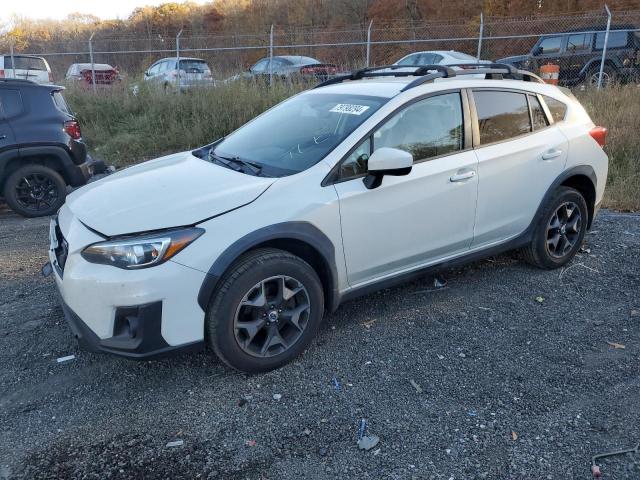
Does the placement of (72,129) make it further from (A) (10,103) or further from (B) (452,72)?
(B) (452,72)

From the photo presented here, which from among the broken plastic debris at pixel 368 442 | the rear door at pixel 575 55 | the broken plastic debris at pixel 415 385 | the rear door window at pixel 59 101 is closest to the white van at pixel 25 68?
the rear door window at pixel 59 101

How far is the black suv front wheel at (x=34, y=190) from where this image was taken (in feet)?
23.8

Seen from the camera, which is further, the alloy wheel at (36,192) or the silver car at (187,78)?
the silver car at (187,78)

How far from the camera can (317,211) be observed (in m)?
3.43

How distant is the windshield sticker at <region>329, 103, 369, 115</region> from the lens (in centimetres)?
388

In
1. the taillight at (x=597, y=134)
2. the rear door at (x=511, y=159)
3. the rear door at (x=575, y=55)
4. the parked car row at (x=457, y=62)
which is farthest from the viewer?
the rear door at (x=575, y=55)

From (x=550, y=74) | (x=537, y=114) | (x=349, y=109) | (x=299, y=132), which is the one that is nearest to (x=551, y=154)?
(x=537, y=114)

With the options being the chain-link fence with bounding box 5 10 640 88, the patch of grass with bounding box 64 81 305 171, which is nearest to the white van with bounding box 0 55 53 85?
the chain-link fence with bounding box 5 10 640 88

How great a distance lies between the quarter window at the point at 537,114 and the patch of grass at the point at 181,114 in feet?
15.2

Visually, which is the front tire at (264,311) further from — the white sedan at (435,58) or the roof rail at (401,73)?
the white sedan at (435,58)

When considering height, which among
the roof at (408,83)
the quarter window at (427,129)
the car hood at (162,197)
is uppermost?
the roof at (408,83)

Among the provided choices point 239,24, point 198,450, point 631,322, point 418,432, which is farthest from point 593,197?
point 239,24

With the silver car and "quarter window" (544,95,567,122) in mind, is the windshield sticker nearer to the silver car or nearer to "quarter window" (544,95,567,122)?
"quarter window" (544,95,567,122)

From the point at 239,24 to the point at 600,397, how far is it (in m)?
37.3
